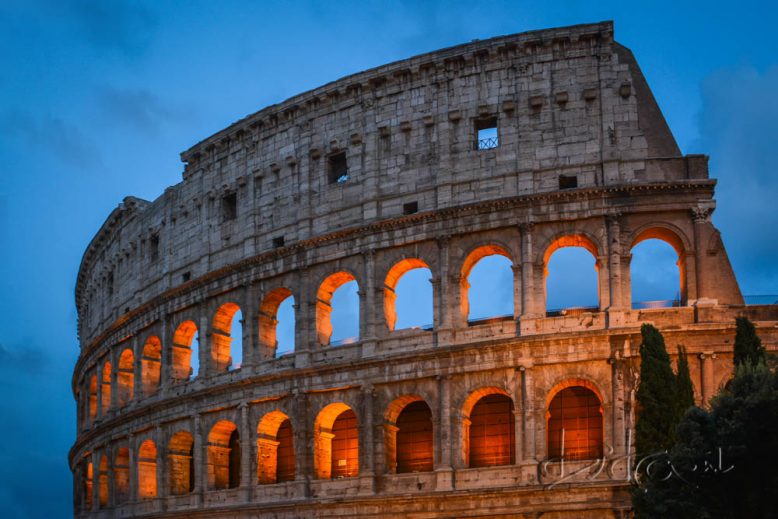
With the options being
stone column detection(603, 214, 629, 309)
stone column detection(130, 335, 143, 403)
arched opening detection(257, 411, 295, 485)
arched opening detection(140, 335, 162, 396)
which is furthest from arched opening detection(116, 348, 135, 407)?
stone column detection(603, 214, 629, 309)

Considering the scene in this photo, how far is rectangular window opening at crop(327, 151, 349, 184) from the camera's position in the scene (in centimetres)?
3909

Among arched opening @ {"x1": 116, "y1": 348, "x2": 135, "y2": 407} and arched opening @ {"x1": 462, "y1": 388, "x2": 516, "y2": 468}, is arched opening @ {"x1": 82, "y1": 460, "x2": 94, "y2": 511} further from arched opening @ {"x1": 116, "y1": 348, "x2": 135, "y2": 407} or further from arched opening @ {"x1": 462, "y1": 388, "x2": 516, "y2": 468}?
arched opening @ {"x1": 462, "y1": 388, "x2": 516, "y2": 468}

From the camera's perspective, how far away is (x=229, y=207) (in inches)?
1676

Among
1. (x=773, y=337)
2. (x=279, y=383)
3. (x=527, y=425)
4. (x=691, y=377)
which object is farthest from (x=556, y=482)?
(x=279, y=383)

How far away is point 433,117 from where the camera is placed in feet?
121

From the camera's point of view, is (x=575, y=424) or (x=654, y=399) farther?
(x=575, y=424)

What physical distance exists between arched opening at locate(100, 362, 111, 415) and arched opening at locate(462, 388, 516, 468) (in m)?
19.1

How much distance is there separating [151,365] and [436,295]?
14.8 metres

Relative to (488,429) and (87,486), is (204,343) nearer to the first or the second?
(488,429)

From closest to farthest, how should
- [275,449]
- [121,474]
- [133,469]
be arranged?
[275,449] → [133,469] → [121,474]

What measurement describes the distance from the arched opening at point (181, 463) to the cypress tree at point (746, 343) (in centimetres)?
2013

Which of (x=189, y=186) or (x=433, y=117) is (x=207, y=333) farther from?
(x=433, y=117)

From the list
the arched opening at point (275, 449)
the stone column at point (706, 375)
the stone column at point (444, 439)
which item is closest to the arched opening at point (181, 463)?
the arched opening at point (275, 449)

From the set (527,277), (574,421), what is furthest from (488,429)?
(527,277)
